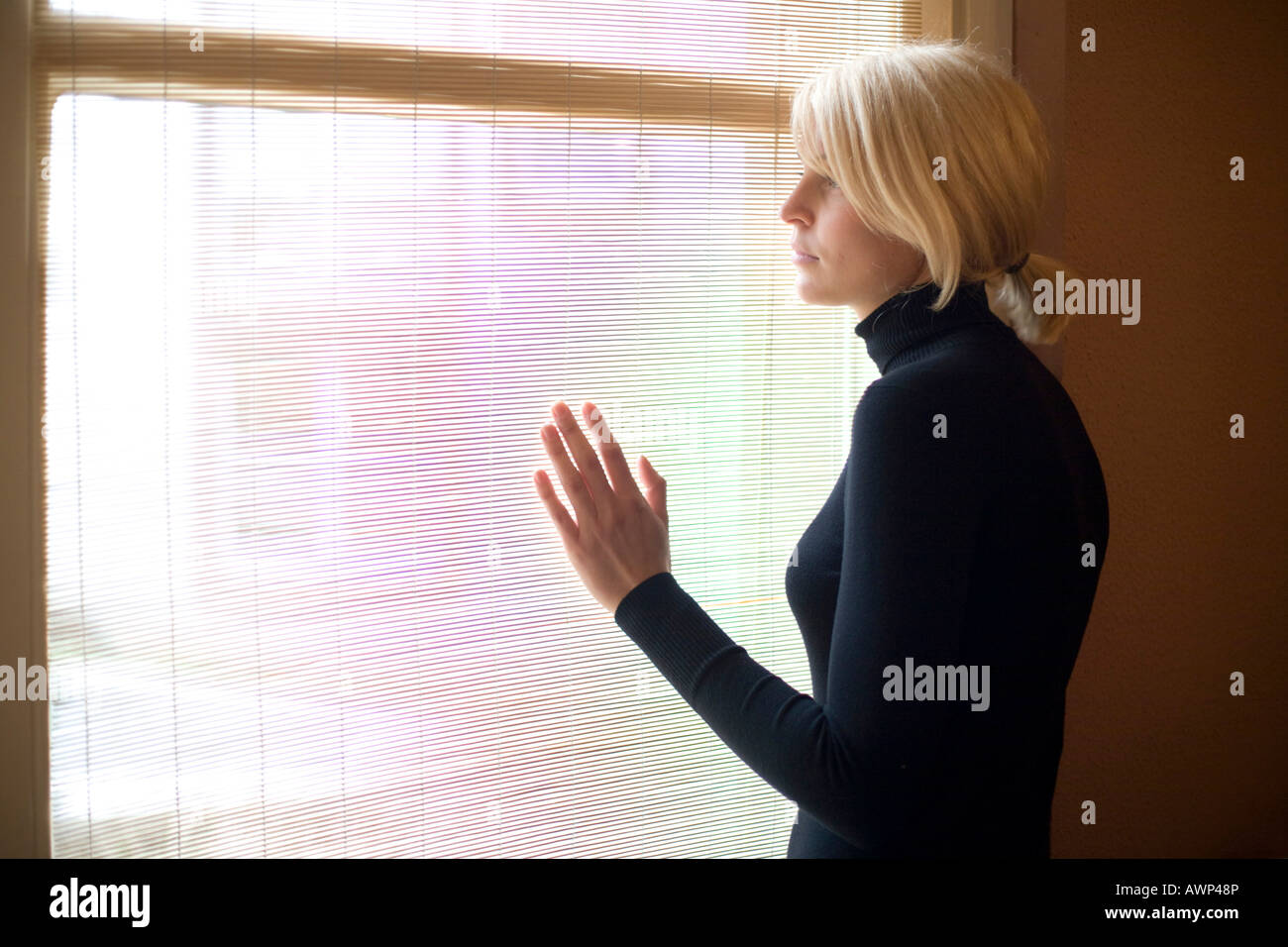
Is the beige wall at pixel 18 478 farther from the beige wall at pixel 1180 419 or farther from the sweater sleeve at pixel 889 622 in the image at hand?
the beige wall at pixel 1180 419

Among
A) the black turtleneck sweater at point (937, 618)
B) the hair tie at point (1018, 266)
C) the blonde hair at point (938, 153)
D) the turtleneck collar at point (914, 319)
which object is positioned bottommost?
the black turtleneck sweater at point (937, 618)

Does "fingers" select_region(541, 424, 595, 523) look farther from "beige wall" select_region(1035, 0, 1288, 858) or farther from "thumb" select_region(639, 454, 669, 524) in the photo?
"beige wall" select_region(1035, 0, 1288, 858)

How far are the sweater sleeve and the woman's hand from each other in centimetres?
22

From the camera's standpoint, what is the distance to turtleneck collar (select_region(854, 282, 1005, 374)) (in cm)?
94

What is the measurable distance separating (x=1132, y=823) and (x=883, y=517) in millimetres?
1362

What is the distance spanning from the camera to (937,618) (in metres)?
0.78

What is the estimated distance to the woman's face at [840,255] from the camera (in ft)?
3.33

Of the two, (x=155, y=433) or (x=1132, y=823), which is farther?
(x=1132, y=823)

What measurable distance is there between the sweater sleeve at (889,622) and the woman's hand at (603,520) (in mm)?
225

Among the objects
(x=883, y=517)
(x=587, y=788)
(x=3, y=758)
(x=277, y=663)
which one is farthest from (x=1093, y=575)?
(x=3, y=758)

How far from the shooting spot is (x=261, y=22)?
1248 millimetres

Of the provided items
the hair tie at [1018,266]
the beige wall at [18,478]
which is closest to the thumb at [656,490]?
the hair tie at [1018,266]

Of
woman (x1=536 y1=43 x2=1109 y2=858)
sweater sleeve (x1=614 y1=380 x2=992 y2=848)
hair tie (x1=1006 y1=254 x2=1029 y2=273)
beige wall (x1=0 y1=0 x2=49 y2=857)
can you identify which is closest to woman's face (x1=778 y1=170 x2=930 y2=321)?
woman (x1=536 y1=43 x2=1109 y2=858)

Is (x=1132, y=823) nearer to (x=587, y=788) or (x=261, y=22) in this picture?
(x=587, y=788)
